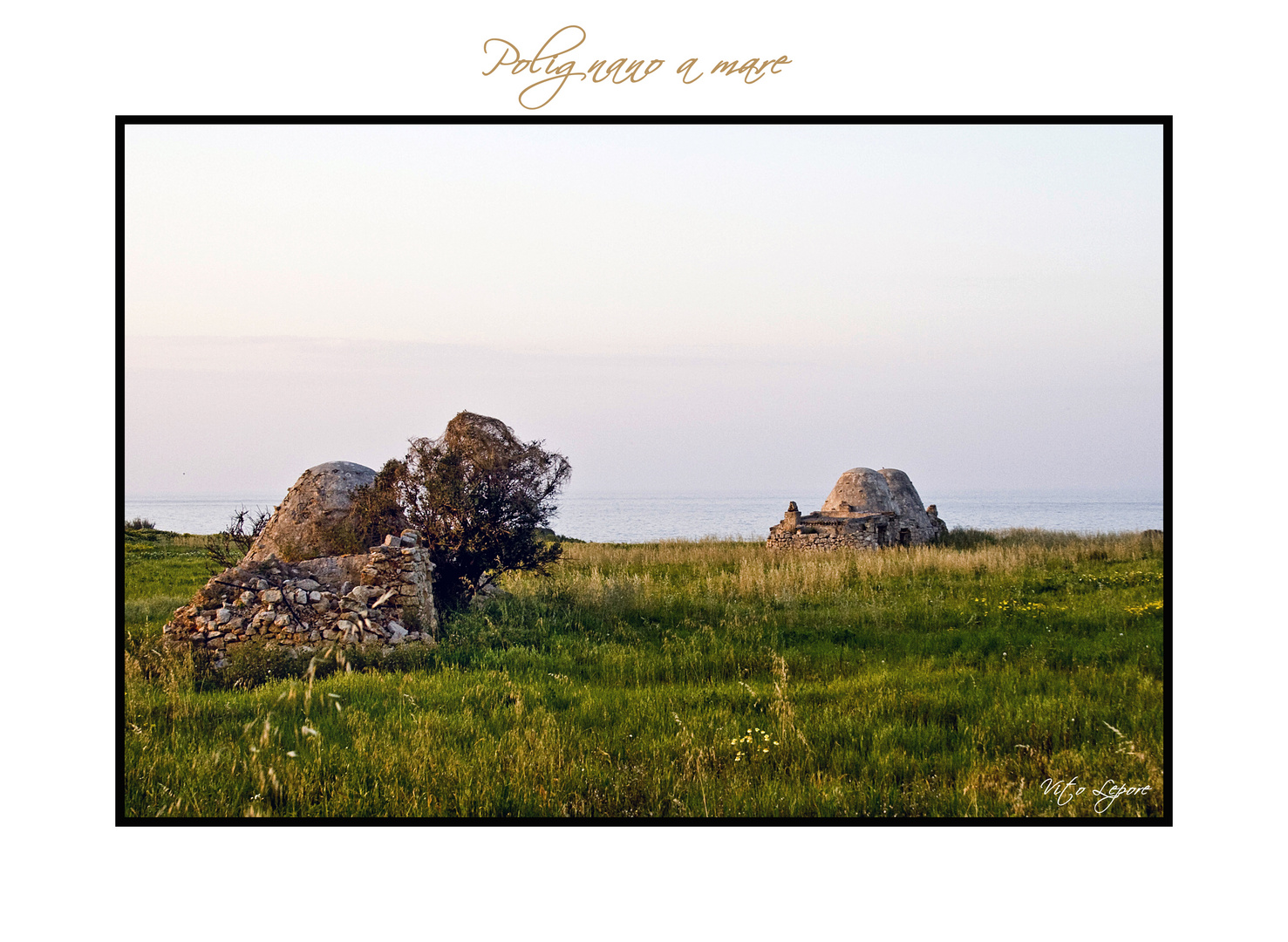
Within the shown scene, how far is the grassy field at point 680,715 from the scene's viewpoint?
20.3ft

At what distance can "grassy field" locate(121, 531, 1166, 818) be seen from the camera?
6176 mm

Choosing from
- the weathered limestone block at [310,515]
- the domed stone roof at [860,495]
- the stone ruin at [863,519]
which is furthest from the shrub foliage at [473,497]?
the domed stone roof at [860,495]

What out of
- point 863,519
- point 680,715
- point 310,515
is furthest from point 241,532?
point 863,519

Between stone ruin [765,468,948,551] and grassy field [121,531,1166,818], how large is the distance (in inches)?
470

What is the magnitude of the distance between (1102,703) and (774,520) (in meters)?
20.2

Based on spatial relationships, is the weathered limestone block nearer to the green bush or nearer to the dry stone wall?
the dry stone wall

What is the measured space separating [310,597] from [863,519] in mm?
18642

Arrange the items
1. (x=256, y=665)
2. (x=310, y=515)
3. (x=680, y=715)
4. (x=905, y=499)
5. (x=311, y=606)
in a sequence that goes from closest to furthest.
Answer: (x=680, y=715) < (x=256, y=665) < (x=311, y=606) < (x=310, y=515) < (x=905, y=499)

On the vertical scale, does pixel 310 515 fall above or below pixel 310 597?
above

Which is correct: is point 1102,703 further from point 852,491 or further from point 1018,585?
point 852,491

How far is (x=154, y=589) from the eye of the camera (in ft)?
47.1

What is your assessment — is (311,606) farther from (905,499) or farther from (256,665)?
(905,499)

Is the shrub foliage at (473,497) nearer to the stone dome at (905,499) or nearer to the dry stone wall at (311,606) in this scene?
the dry stone wall at (311,606)

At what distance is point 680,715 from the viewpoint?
762 centimetres
